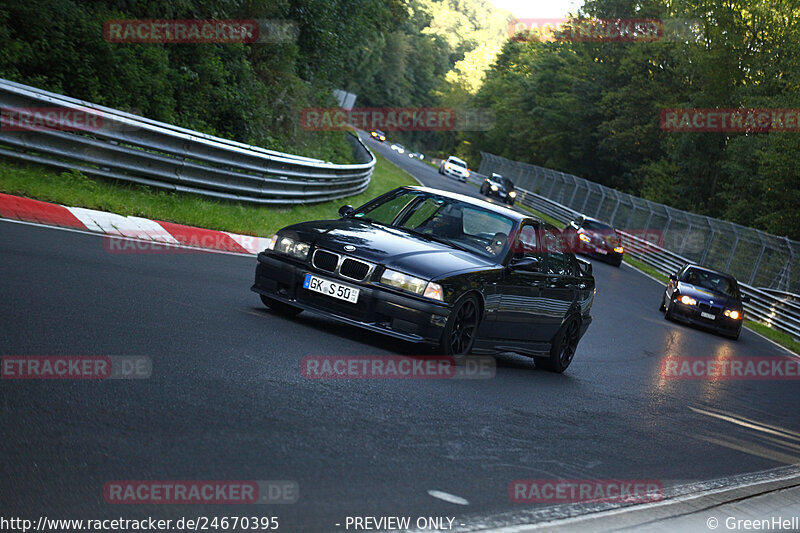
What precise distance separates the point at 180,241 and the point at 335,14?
22.0m

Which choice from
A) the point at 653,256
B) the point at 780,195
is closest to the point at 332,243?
the point at 653,256

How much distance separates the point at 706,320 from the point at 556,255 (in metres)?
12.6

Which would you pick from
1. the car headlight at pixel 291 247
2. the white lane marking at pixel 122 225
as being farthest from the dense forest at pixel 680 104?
the car headlight at pixel 291 247

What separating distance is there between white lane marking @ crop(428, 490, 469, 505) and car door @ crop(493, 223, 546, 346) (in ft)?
14.0

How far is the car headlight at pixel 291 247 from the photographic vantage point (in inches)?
336

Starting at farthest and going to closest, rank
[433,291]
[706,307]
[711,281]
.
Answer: [711,281] < [706,307] < [433,291]

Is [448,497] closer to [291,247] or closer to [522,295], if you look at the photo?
[291,247]

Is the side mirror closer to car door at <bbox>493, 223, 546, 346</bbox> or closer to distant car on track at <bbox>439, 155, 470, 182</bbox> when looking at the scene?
car door at <bbox>493, 223, 546, 346</bbox>

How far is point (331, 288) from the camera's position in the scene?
8.27 meters

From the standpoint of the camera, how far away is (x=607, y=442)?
7.24 m

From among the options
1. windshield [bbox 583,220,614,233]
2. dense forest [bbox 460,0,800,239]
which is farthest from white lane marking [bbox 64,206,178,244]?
dense forest [bbox 460,0,800,239]

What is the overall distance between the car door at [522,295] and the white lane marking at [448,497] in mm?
4272

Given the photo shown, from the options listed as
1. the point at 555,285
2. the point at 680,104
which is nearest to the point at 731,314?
the point at 555,285

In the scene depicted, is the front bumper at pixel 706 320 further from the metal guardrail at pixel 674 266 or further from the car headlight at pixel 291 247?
the car headlight at pixel 291 247
